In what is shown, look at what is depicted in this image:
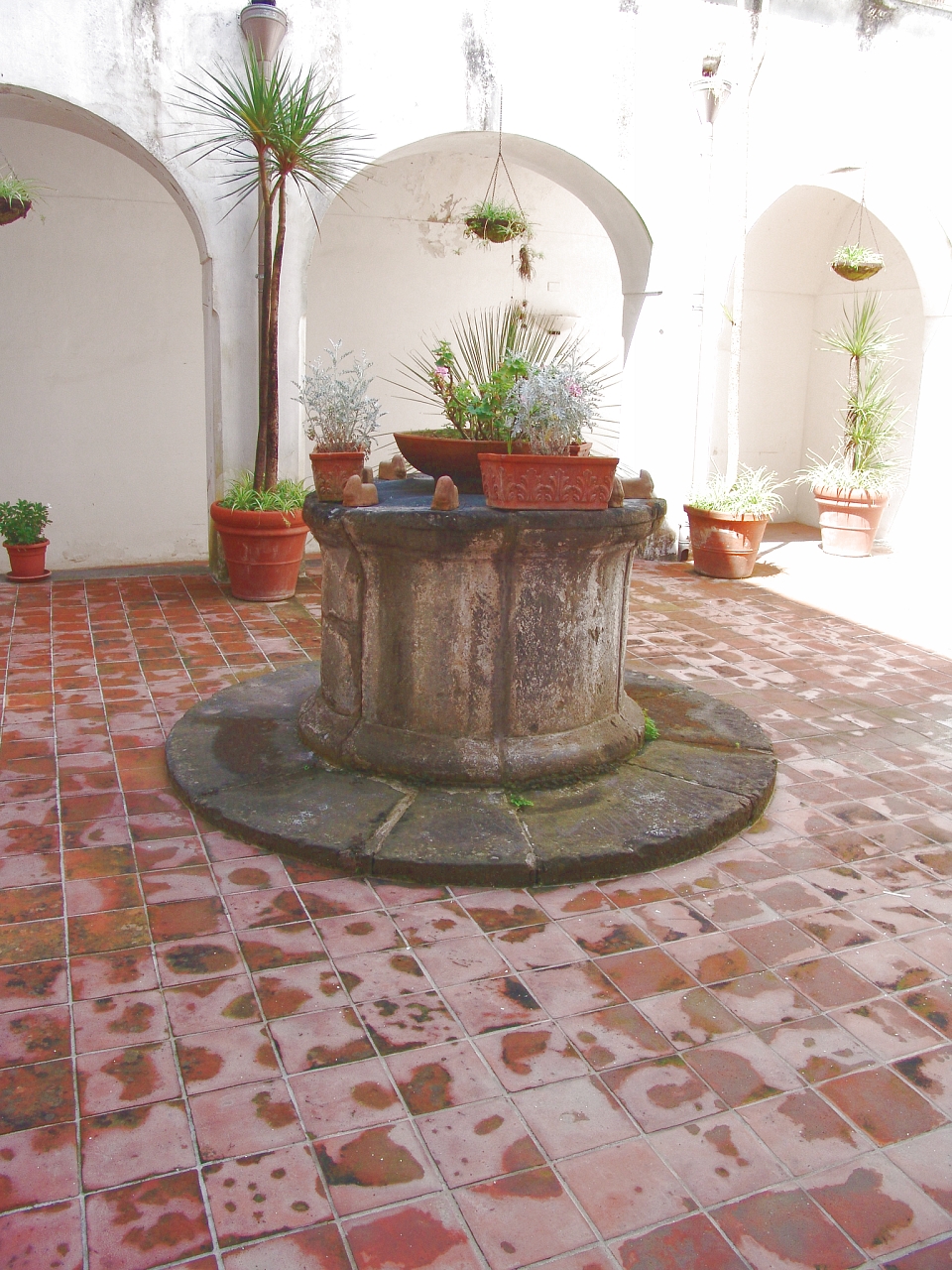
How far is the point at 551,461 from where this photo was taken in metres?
3.43

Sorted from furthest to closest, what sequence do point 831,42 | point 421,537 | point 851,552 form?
point 851,552
point 831,42
point 421,537

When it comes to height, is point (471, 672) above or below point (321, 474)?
below

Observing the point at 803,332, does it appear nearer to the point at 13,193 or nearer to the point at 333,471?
the point at 13,193

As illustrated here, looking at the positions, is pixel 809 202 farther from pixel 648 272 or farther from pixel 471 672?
pixel 471 672

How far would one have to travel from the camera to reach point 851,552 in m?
8.91

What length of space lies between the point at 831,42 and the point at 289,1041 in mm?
8126

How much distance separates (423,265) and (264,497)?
3.97 metres

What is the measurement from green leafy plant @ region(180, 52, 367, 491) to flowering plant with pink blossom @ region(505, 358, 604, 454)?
10.8ft

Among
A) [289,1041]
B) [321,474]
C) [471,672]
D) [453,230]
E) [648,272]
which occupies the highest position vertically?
[453,230]

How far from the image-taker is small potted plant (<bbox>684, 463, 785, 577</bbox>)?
7.75 m

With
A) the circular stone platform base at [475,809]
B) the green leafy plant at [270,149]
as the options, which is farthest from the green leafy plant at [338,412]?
the green leafy plant at [270,149]

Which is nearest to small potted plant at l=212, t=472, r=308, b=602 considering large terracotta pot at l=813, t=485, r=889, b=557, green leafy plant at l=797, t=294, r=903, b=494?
large terracotta pot at l=813, t=485, r=889, b=557

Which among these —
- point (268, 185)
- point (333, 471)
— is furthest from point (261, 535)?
point (333, 471)

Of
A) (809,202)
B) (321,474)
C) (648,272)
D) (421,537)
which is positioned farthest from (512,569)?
(809,202)
